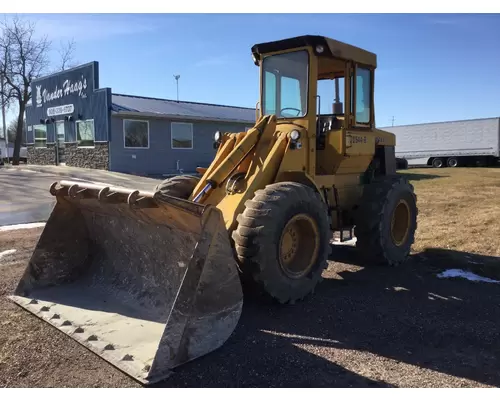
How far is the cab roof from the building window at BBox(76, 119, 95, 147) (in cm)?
1671

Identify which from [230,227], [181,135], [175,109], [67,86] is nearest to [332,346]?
[230,227]

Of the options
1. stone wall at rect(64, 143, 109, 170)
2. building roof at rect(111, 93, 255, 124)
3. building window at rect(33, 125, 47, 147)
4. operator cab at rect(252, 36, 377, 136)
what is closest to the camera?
operator cab at rect(252, 36, 377, 136)

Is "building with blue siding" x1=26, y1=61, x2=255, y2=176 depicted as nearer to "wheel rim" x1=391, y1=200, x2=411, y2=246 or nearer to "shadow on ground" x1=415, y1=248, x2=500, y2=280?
"wheel rim" x1=391, y1=200, x2=411, y2=246

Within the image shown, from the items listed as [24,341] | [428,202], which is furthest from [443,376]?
[428,202]

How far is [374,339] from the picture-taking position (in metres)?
4.11

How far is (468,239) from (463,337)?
14.0ft

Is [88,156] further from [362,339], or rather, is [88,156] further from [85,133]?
[362,339]

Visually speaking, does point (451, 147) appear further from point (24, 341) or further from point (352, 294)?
point (24, 341)

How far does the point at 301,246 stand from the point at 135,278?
177 centimetres

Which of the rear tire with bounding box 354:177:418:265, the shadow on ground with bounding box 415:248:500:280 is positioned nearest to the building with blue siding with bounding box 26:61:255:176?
the rear tire with bounding box 354:177:418:265

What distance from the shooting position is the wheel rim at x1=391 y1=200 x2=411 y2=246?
682cm

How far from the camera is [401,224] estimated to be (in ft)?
22.7

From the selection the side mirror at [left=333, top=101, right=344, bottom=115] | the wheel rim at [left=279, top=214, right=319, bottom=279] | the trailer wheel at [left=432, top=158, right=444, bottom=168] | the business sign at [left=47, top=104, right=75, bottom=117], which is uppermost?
the business sign at [left=47, top=104, right=75, bottom=117]

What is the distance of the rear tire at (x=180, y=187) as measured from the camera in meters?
5.74
